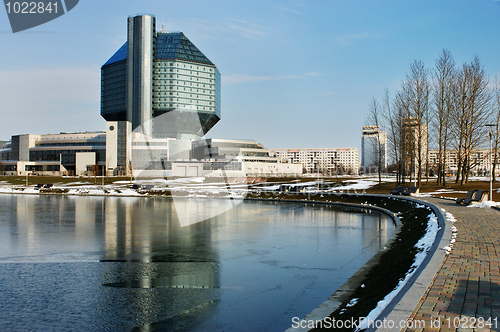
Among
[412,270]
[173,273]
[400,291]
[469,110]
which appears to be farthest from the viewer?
[469,110]

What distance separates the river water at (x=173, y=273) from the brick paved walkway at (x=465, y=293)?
304cm

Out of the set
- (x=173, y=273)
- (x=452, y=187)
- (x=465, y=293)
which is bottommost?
(x=173, y=273)

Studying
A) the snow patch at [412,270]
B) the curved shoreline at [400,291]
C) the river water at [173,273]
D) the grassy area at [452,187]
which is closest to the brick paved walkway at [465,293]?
the curved shoreline at [400,291]

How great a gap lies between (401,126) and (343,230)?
1380 inches

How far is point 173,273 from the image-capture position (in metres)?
13.7

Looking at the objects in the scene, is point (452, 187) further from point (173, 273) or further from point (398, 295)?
point (398, 295)

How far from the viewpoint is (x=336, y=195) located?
4784cm

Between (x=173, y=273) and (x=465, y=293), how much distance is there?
28.8ft

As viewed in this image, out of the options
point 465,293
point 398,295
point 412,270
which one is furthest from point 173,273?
point 465,293

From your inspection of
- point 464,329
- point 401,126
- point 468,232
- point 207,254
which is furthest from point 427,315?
point 401,126

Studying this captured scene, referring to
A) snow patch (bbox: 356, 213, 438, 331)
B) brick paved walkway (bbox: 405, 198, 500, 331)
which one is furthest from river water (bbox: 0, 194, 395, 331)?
brick paved walkway (bbox: 405, 198, 500, 331)

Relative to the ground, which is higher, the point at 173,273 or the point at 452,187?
the point at 452,187

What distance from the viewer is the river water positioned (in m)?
9.56

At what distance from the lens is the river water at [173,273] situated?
956cm
